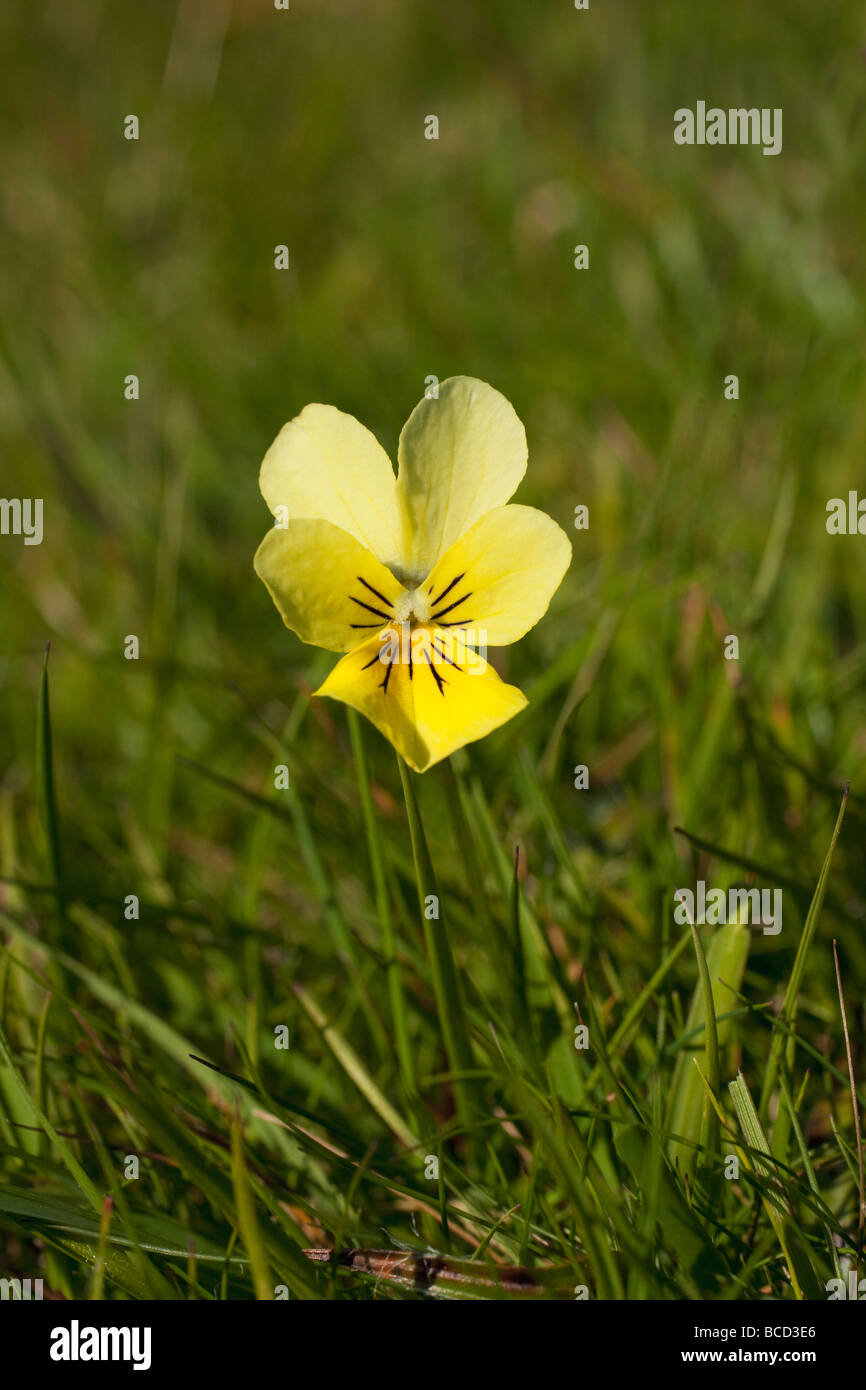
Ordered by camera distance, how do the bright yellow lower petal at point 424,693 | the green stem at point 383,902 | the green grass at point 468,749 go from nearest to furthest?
the bright yellow lower petal at point 424,693, the green grass at point 468,749, the green stem at point 383,902

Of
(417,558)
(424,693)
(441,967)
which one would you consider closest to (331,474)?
(417,558)

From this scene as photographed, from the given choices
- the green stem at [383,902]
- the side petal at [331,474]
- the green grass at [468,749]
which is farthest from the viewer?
the green stem at [383,902]

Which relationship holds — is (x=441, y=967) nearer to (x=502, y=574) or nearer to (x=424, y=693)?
(x=424, y=693)

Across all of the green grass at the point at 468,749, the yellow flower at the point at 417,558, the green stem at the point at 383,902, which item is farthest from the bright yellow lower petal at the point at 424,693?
the green stem at the point at 383,902

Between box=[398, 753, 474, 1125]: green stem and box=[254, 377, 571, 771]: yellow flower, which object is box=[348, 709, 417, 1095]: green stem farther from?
box=[254, 377, 571, 771]: yellow flower

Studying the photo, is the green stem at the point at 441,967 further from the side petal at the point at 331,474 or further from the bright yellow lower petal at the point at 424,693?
the side petal at the point at 331,474

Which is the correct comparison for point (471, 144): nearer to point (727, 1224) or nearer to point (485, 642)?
point (485, 642)
